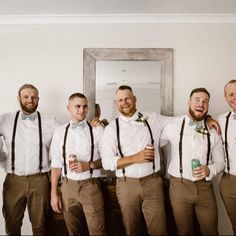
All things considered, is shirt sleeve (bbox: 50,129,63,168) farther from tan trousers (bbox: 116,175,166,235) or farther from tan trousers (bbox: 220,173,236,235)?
tan trousers (bbox: 220,173,236,235)

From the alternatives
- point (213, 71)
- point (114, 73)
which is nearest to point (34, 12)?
point (114, 73)

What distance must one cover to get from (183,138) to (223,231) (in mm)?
1457

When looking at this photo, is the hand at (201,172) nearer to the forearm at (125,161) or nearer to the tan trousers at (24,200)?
the forearm at (125,161)

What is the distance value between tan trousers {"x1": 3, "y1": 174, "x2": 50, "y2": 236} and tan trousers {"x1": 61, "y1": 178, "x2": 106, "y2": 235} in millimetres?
239

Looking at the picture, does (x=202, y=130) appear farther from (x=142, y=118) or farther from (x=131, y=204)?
(x=131, y=204)

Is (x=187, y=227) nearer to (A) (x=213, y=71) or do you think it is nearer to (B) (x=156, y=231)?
(B) (x=156, y=231)

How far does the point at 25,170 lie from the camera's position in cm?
265

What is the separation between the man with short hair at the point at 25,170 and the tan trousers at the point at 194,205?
3.78 ft

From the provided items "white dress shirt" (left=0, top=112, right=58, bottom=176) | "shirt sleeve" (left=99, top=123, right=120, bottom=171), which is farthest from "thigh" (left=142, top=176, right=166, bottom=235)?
"white dress shirt" (left=0, top=112, right=58, bottom=176)

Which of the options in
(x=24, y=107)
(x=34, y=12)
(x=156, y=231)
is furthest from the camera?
→ (x=34, y=12)

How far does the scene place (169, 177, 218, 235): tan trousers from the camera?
2.46m

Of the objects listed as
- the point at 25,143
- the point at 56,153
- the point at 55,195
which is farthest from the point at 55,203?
the point at 25,143

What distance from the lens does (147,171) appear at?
2549 mm

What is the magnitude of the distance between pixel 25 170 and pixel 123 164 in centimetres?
88
